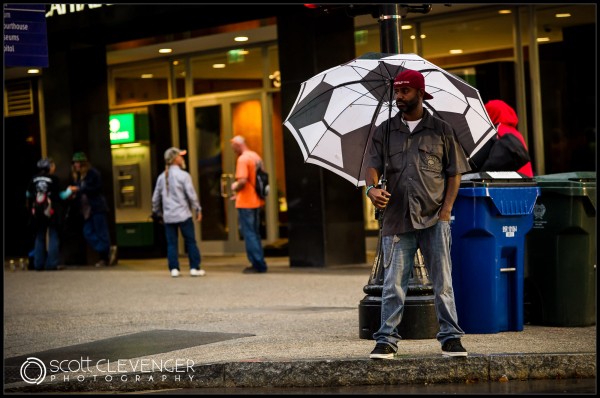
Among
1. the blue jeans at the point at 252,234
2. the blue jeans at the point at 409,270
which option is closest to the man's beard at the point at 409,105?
the blue jeans at the point at 409,270

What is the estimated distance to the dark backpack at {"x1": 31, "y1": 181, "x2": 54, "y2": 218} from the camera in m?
18.4

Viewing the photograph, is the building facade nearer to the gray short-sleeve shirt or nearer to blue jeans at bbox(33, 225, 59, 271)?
blue jeans at bbox(33, 225, 59, 271)

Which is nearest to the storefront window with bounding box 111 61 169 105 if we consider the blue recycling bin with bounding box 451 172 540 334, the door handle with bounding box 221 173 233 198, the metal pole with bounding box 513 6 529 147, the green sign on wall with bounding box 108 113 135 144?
the green sign on wall with bounding box 108 113 135 144

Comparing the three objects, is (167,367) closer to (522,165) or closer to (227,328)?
(227,328)

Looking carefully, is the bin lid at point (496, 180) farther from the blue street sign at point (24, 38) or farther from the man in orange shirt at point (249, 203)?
the man in orange shirt at point (249, 203)

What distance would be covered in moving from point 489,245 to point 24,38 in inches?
178

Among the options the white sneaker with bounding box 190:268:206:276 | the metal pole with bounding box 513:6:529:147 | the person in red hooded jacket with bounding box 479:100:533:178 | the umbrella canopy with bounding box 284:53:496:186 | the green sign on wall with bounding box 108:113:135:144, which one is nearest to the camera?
the umbrella canopy with bounding box 284:53:496:186

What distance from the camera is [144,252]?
22297mm

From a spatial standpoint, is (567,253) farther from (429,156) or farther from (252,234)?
(252,234)

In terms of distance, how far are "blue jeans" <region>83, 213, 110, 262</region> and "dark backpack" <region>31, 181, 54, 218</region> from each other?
100 cm

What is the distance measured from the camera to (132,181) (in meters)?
22.7

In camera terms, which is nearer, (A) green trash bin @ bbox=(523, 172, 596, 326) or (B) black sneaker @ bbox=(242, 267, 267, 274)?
(A) green trash bin @ bbox=(523, 172, 596, 326)

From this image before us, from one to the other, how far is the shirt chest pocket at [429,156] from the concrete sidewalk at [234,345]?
131 centimetres

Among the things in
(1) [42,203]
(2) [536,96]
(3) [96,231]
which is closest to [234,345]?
(2) [536,96]
